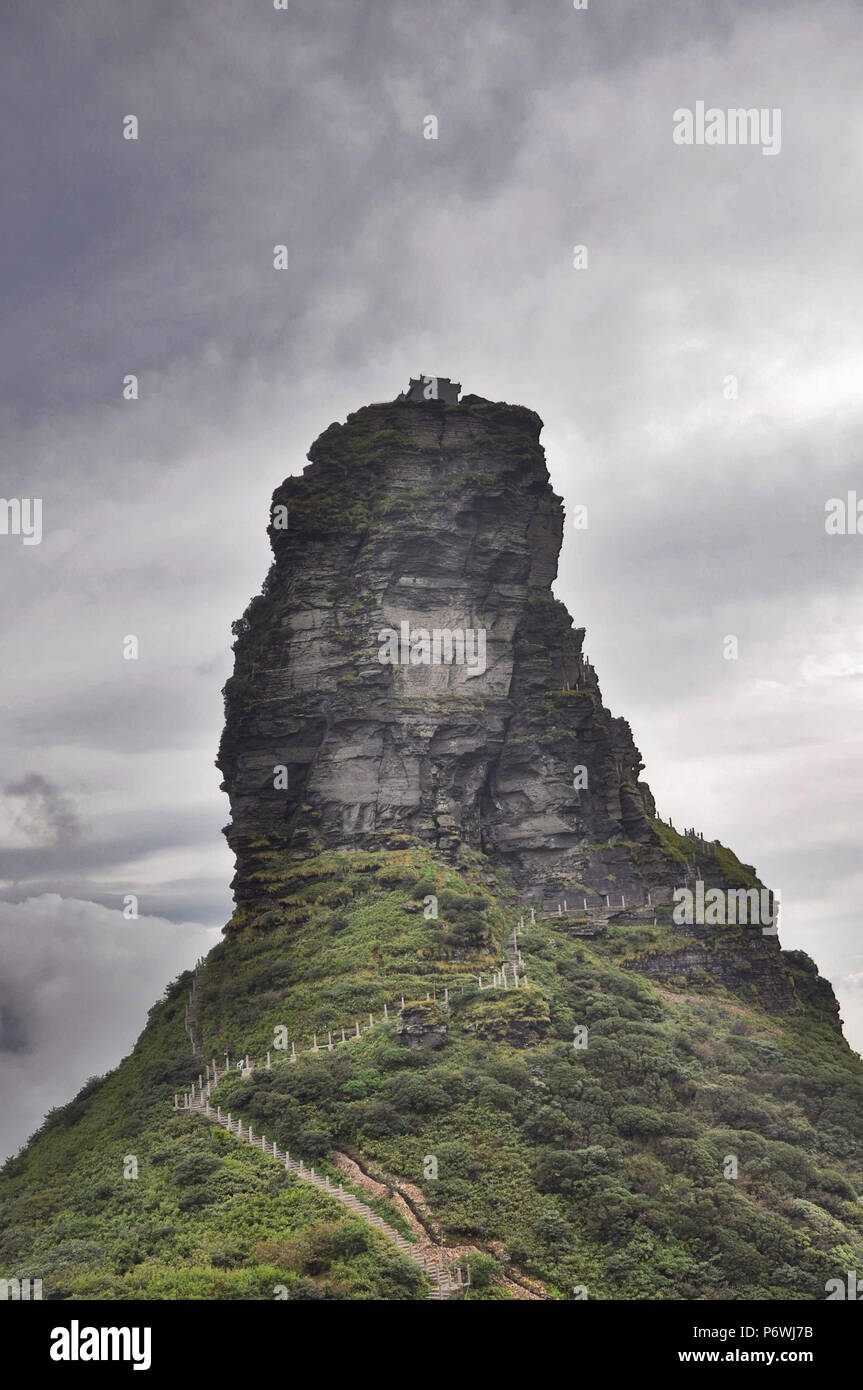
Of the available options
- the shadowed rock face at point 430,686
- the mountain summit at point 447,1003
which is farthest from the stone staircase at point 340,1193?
the shadowed rock face at point 430,686

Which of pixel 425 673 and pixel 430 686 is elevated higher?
pixel 425 673

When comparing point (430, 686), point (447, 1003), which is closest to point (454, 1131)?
point (447, 1003)

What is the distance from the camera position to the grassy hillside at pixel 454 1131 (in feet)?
136

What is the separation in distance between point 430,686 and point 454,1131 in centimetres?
3866

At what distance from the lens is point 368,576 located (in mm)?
83062

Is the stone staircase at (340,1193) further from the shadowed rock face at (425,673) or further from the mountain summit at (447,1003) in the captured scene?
the shadowed rock face at (425,673)

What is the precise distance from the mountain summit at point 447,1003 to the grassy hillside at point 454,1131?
0.55 ft

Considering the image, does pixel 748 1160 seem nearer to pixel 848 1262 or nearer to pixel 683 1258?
pixel 848 1262

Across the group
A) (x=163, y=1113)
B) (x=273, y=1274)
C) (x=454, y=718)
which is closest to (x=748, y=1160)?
(x=273, y=1274)

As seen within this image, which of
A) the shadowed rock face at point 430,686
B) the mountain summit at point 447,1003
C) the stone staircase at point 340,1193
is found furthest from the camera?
the shadowed rock face at point 430,686

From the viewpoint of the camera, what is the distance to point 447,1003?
A: 5809 centimetres

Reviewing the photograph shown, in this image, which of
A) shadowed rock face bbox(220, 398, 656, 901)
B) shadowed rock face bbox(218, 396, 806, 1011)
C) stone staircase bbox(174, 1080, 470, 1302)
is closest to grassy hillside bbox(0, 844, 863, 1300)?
stone staircase bbox(174, 1080, 470, 1302)

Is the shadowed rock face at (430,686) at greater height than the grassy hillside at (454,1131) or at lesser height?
greater

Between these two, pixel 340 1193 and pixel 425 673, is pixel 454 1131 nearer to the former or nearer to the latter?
pixel 340 1193
